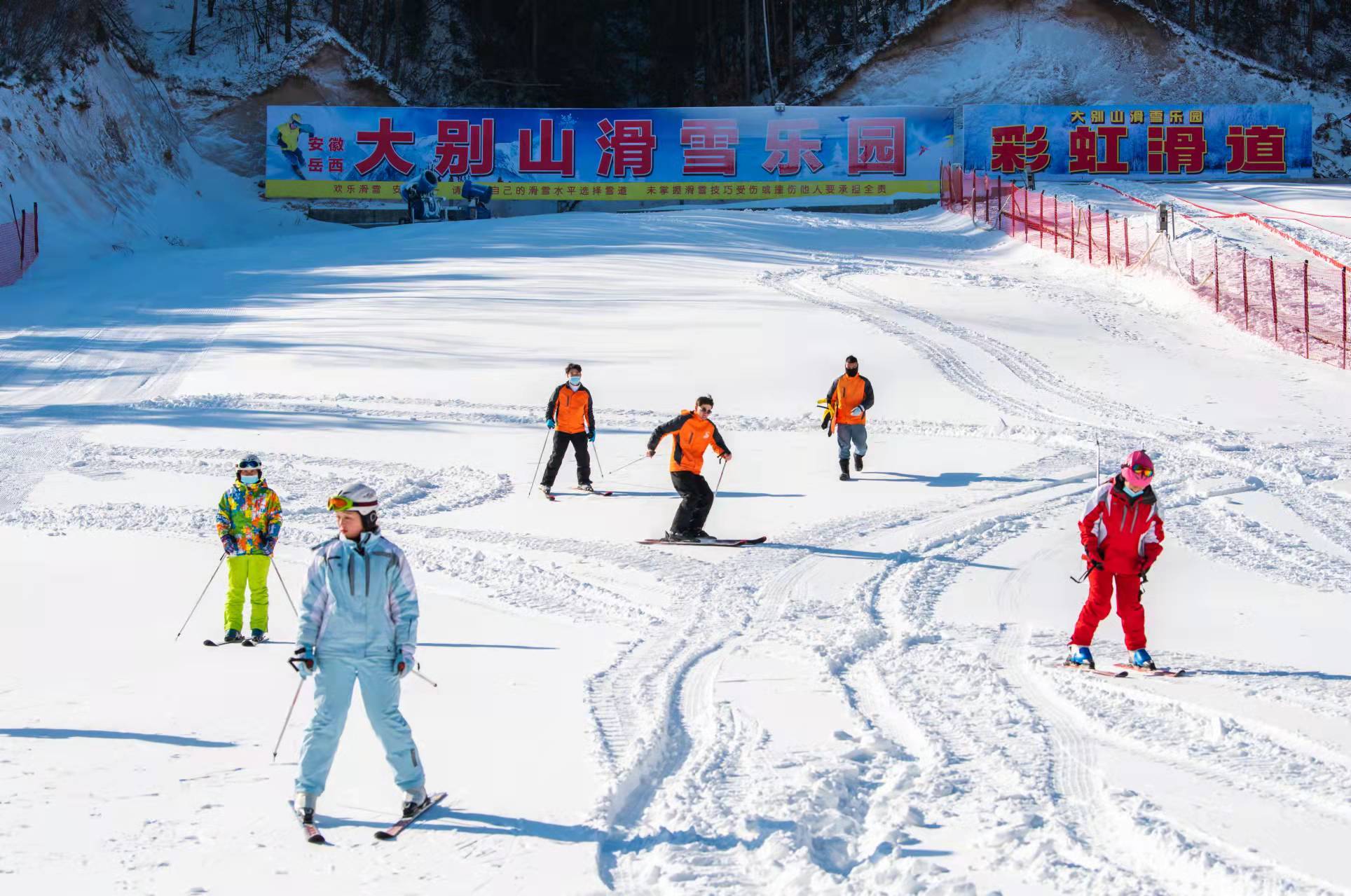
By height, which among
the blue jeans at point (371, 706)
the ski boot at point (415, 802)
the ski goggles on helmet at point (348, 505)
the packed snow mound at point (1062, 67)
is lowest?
the ski boot at point (415, 802)

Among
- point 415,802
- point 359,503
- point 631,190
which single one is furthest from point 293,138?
point 415,802

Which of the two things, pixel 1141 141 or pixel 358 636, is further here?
pixel 1141 141

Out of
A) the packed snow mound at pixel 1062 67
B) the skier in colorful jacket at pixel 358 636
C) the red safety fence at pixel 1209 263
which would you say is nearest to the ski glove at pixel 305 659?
the skier in colorful jacket at pixel 358 636

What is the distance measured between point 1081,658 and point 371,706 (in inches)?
177

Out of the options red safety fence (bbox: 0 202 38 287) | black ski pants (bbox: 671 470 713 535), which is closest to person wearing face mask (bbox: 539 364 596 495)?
black ski pants (bbox: 671 470 713 535)

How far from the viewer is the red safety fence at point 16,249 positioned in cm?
2873

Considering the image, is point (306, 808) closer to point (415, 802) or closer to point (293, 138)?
point (415, 802)

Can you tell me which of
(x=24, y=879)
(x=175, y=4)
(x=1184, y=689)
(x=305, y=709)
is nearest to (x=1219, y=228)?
(x=1184, y=689)

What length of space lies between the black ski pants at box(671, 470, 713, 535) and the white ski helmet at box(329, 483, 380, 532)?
641 cm

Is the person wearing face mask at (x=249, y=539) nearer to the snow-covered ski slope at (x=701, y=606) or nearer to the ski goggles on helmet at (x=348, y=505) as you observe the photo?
the snow-covered ski slope at (x=701, y=606)

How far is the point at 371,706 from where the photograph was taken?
569 cm

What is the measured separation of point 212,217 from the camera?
40125 millimetres

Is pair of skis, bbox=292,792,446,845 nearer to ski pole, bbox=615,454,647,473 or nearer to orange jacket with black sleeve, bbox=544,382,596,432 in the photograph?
orange jacket with black sleeve, bbox=544,382,596,432

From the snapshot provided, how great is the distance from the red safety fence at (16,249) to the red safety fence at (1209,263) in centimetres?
2225
